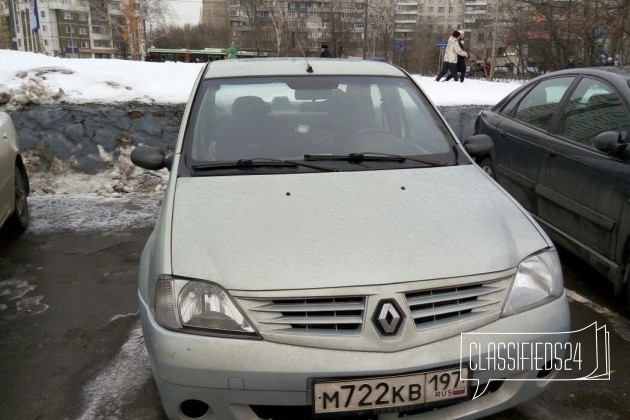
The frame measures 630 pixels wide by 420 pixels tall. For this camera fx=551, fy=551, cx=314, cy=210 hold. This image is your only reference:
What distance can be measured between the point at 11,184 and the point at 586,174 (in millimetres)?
4752

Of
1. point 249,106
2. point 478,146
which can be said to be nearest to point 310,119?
point 249,106

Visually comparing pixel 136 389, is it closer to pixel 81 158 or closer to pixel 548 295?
pixel 548 295

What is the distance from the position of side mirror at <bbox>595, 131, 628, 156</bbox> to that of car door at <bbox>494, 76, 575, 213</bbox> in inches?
34.0

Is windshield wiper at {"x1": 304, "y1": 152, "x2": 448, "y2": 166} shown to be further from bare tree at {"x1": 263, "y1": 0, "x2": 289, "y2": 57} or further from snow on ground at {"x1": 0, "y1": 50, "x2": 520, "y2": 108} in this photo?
bare tree at {"x1": 263, "y1": 0, "x2": 289, "y2": 57}

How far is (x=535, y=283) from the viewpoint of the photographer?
2279 millimetres

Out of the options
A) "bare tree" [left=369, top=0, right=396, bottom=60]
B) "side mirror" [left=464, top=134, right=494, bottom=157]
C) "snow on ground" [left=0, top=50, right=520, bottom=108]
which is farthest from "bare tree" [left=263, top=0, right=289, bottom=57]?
"side mirror" [left=464, top=134, right=494, bottom=157]

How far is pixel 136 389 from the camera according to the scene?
284cm

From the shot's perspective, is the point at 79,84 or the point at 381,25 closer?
the point at 79,84

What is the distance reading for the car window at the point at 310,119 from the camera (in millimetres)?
3061

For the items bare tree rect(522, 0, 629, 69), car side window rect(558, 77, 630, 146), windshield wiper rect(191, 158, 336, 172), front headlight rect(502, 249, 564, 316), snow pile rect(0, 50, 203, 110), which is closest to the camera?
front headlight rect(502, 249, 564, 316)

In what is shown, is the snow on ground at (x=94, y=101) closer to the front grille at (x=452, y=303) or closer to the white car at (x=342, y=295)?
the white car at (x=342, y=295)

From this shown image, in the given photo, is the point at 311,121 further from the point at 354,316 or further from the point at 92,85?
the point at 92,85

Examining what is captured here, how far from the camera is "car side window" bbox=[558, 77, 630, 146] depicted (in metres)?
3.91

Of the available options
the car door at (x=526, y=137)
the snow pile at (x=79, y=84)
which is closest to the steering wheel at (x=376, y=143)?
the car door at (x=526, y=137)
